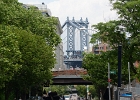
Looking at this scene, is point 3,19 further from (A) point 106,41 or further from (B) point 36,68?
(A) point 106,41

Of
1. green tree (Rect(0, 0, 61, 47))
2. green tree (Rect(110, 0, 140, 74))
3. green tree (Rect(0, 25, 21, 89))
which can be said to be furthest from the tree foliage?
green tree (Rect(0, 0, 61, 47))

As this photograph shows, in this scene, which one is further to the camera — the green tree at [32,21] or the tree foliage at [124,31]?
the green tree at [32,21]

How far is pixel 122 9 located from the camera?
3862cm

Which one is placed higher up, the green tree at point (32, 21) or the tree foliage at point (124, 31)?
the green tree at point (32, 21)

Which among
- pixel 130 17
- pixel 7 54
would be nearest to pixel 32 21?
pixel 7 54

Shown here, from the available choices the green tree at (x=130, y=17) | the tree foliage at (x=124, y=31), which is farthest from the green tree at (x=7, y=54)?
the green tree at (x=130, y=17)

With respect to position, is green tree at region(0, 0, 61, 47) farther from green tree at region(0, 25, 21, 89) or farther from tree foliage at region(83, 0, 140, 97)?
tree foliage at region(83, 0, 140, 97)

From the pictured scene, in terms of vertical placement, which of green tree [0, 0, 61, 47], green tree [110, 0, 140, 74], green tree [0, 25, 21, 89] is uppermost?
green tree [0, 0, 61, 47]

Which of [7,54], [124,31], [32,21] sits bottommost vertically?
[7,54]

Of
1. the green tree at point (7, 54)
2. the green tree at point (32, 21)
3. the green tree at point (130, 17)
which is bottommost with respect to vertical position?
the green tree at point (7, 54)

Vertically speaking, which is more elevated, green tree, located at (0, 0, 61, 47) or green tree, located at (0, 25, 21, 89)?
green tree, located at (0, 0, 61, 47)

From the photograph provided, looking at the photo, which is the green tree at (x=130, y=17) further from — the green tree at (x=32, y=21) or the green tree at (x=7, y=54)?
the green tree at (x=32, y=21)

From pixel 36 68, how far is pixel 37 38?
3.89 m

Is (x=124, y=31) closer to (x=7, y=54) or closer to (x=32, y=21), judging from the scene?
(x=7, y=54)
